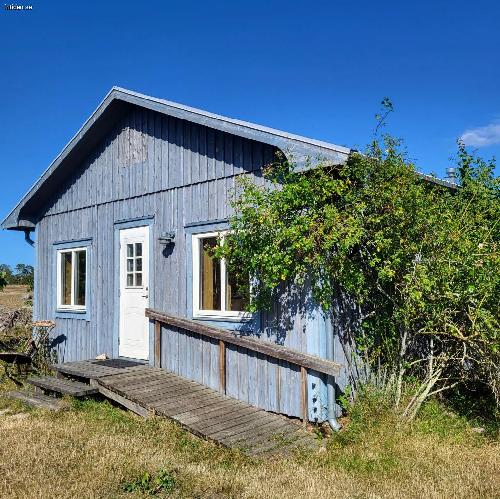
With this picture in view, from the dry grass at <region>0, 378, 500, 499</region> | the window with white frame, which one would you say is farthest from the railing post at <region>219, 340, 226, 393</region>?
the window with white frame

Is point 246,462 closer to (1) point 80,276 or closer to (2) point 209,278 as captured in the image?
(2) point 209,278

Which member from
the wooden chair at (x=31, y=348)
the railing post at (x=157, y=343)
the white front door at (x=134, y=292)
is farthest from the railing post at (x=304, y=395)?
the wooden chair at (x=31, y=348)

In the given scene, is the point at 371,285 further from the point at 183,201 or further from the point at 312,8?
the point at 312,8

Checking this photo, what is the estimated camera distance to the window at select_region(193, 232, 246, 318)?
24.5 feet

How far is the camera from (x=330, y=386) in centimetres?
627

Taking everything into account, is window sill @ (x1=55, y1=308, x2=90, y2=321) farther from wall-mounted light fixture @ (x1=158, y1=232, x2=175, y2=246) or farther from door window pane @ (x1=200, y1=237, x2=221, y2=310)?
door window pane @ (x1=200, y1=237, x2=221, y2=310)

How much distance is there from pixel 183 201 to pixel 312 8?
466 cm

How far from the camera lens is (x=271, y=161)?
698 centimetres

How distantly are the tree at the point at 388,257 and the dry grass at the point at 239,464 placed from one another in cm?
77

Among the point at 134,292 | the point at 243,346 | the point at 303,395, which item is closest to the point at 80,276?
the point at 134,292

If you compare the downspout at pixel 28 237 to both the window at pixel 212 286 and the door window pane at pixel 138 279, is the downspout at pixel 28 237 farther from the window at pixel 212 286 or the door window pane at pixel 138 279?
the window at pixel 212 286

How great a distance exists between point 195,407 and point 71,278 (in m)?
5.72

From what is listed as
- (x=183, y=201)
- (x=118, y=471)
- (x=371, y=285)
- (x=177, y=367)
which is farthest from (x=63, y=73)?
(x=118, y=471)

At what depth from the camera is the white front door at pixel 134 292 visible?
29.3 feet
